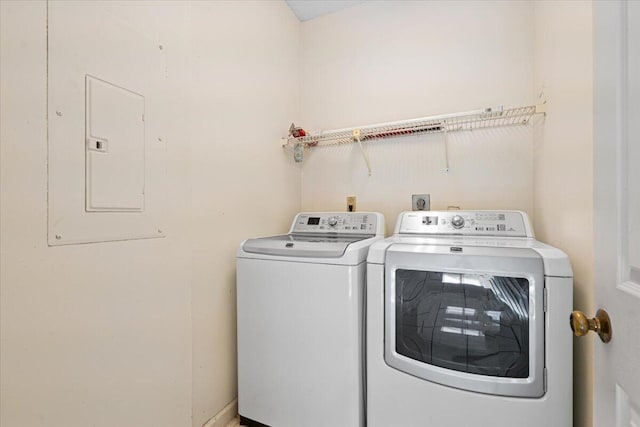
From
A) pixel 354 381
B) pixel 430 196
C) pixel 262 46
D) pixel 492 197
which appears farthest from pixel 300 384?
pixel 262 46

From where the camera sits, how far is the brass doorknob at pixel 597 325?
1.92 ft

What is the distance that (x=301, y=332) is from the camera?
143cm

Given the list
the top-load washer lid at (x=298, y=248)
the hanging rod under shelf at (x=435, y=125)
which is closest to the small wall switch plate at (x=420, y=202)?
the hanging rod under shelf at (x=435, y=125)

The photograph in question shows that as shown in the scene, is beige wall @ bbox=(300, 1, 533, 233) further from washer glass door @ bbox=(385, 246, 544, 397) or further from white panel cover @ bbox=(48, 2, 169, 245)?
white panel cover @ bbox=(48, 2, 169, 245)

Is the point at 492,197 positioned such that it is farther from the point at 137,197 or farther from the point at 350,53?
the point at 137,197

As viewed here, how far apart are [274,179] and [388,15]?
149 cm

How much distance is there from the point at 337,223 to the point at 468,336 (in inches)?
40.3

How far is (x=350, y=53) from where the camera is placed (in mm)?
2307

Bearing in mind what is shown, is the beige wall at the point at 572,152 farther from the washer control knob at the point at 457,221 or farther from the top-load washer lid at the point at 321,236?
the top-load washer lid at the point at 321,236

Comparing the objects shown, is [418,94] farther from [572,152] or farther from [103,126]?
[103,126]

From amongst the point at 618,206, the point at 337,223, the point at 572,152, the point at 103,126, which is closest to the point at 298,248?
the point at 337,223

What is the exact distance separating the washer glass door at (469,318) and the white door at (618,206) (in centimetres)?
46

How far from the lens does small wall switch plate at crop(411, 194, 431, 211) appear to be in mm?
2017

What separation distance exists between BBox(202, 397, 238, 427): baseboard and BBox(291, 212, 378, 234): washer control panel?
3.60ft
